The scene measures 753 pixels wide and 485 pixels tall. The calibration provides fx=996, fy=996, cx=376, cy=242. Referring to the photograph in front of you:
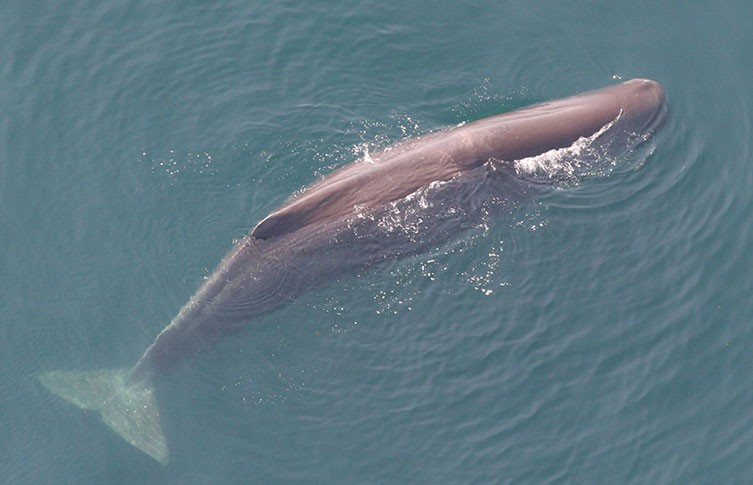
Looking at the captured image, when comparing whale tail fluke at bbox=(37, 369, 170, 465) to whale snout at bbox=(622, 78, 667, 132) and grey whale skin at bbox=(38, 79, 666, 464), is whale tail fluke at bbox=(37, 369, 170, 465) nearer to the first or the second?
grey whale skin at bbox=(38, 79, 666, 464)

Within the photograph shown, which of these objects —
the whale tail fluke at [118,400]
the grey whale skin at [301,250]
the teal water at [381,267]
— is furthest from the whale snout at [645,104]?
the whale tail fluke at [118,400]

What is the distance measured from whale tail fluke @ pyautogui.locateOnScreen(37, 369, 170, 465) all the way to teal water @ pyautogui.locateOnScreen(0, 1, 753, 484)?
1.17 feet

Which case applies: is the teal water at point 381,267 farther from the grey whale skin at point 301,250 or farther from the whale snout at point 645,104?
the whale snout at point 645,104

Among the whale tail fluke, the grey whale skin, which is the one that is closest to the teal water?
the whale tail fluke

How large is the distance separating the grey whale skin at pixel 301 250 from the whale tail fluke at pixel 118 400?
0.10ft

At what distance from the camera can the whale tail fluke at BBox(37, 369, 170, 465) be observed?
2930 cm

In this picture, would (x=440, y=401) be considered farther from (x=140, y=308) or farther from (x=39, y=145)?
(x=39, y=145)

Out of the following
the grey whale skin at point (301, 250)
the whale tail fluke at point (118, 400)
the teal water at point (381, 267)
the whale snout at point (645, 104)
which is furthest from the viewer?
the whale snout at point (645, 104)

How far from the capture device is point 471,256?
31578 millimetres

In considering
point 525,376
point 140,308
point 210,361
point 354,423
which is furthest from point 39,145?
point 525,376

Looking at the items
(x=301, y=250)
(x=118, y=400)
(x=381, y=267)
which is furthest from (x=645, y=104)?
(x=118, y=400)

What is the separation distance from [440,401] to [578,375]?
425 cm

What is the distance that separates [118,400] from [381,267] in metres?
8.90

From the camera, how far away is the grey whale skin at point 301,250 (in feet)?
98.0
